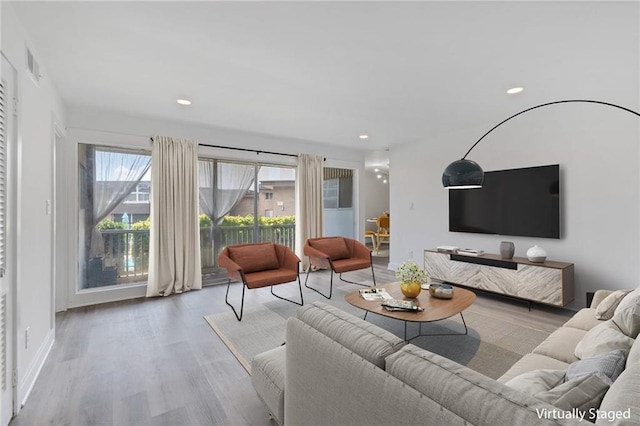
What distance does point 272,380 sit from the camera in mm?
1587

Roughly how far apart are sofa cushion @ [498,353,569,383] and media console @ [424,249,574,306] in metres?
2.11

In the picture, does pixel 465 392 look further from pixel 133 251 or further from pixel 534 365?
pixel 133 251

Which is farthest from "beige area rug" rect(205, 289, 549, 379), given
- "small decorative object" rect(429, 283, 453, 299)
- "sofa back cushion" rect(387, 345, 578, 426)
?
"sofa back cushion" rect(387, 345, 578, 426)

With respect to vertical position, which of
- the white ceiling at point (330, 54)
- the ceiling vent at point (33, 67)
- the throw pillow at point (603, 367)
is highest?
the white ceiling at point (330, 54)

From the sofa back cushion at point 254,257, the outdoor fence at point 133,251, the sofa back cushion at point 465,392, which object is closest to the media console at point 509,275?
the sofa back cushion at point 254,257

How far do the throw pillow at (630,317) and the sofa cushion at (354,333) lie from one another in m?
1.47

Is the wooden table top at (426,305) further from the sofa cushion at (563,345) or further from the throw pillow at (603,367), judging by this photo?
the throw pillow at (603,367)

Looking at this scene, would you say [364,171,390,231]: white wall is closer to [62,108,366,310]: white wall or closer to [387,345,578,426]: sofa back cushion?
[62,108,366,310]: white wall

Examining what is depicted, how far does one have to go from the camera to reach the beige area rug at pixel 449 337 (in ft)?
7.97

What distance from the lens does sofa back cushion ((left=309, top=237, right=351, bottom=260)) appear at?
4.64 meters

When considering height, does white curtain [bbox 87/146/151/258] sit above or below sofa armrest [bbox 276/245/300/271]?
above

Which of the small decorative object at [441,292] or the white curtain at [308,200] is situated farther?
the white curtain at [308,200]

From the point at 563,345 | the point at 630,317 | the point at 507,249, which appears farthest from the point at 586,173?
the point at 563,345

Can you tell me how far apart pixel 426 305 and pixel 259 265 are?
2.14 metres
